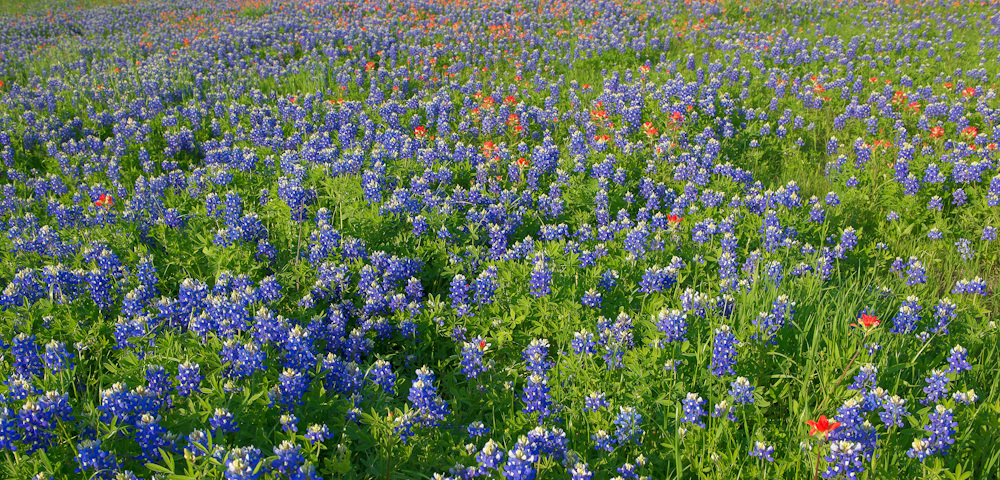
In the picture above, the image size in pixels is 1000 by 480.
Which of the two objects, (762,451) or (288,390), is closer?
(762,451)

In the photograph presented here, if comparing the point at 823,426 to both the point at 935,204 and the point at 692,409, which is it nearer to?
the point at 692,409

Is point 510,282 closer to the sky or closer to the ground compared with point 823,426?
closer to the ground

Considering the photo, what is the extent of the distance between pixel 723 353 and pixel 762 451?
555 mm

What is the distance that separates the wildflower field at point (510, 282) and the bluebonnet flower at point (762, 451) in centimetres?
2


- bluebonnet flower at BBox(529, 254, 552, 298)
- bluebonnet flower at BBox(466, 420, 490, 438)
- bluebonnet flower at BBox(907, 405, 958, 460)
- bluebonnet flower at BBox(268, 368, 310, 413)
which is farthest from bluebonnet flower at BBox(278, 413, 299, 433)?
bluebonnet flower at BBox(907, 405, 958, 460)

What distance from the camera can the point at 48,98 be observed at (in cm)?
908

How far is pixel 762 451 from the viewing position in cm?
268

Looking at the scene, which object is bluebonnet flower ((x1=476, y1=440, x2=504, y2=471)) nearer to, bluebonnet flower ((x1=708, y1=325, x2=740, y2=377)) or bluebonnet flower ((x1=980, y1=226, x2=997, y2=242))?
bluebonnet flower ((x1=708, y1=325, x2=740, y2=377))

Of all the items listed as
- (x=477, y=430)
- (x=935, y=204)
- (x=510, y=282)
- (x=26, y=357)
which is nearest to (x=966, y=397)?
(x=477, y=430)

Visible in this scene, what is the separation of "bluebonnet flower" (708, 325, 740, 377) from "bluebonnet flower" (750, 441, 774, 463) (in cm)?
49


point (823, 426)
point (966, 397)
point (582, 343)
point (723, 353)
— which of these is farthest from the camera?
point (582, 343)

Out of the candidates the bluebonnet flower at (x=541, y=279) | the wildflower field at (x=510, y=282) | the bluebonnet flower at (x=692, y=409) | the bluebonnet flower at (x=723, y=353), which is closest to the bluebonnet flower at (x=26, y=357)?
the wildflower field at (x=510, y=282)

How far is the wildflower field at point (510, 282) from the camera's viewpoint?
9.16ft

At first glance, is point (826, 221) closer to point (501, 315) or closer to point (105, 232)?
point (501, 315)
